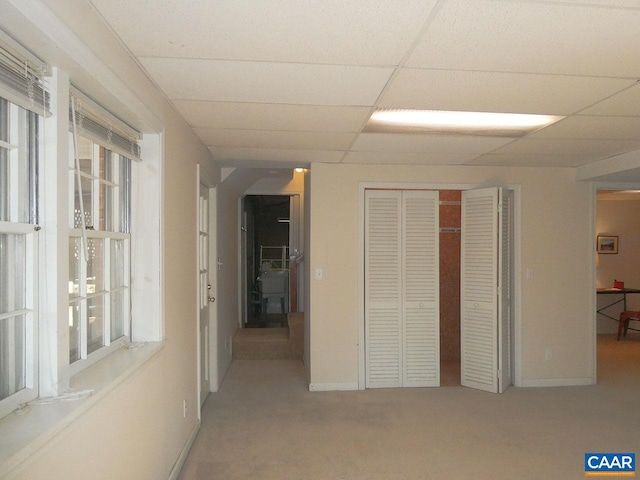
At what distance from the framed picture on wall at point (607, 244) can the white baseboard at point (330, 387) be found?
556cm

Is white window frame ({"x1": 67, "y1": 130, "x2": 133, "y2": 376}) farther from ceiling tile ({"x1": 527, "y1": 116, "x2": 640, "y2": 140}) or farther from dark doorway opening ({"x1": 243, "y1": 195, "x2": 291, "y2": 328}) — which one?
dark doorway opening ({"x1": 243, "y1": 195, "x2": 291, "y2": 328})

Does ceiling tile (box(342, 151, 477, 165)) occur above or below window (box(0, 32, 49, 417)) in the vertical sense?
above

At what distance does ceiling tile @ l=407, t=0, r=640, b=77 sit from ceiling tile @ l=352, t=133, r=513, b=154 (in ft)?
4.08

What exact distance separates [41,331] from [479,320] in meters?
3.77

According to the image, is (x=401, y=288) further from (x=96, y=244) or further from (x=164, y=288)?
(x=96, y=244)

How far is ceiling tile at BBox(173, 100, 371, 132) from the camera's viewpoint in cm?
246

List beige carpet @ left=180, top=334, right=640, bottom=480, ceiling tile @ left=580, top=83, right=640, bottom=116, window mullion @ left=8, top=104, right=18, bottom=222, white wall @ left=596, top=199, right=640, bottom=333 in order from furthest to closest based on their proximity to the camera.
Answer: white wall @ left=596, top=199, right=640, bottom=333 → beige carpet @ left=180, top=334, right=640, bottom=480 → ceiling tile @ left=580, top=83, right=640, bottom=116 → window mullion @ left=8, top=104, right=18, bottom=222

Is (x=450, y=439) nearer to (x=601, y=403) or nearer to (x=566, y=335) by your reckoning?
(x=601, y=403)

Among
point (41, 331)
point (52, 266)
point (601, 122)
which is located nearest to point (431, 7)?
point (52, 266)

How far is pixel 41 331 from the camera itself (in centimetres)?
137

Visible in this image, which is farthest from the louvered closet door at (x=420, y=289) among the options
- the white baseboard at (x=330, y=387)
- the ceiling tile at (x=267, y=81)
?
the ceiling tile at (x=267, y=81)

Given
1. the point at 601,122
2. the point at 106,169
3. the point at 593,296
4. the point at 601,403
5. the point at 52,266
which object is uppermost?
the point at 601,122

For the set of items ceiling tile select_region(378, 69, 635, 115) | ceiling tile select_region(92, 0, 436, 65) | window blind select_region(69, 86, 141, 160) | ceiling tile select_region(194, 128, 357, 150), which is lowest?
window blind select_region(69, 86, 141, 160)

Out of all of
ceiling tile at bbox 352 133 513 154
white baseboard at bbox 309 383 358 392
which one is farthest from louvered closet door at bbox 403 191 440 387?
ceiling tile at bbox 352 133 513 154
